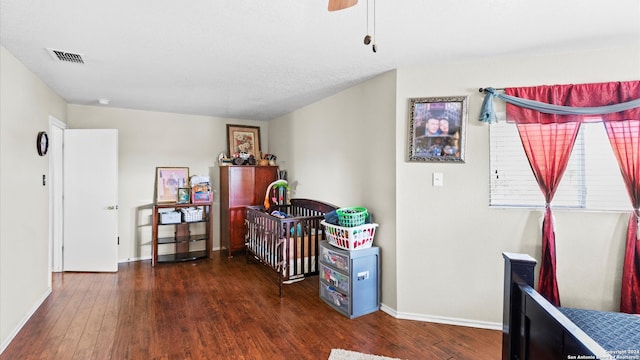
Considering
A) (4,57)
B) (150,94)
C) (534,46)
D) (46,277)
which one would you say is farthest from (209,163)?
(534,46)

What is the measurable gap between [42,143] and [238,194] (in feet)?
7.56

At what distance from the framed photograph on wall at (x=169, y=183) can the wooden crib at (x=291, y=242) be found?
1.59m

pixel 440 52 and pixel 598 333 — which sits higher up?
pixel 440 52

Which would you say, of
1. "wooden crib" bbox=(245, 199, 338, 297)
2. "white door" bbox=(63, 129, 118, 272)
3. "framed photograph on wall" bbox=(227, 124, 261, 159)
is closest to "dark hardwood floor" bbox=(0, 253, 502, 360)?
"wooden crib" bbox=(245, 199, 338, 297)

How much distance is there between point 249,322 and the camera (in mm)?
2613

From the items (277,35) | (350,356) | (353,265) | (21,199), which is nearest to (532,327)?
(350,356)

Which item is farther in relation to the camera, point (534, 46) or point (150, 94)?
point (150, 94)

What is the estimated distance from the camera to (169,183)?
15.1 ft

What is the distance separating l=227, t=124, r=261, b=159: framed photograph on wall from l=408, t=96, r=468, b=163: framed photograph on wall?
10.4ft

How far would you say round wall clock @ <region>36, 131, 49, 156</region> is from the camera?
2891mm

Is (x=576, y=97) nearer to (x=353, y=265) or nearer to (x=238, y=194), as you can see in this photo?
(x=353, y=265)

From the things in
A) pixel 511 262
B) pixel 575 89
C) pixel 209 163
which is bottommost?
pixel 511 262

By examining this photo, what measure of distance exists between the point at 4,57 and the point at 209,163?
111 inches

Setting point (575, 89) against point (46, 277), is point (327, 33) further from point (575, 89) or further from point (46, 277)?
point (46, 277)
